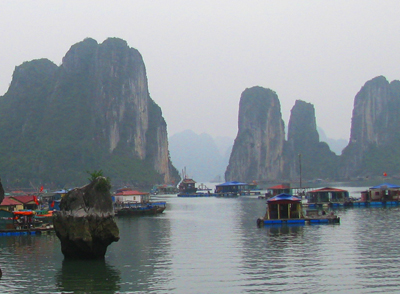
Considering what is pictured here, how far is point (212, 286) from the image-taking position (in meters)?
22.2

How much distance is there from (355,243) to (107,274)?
53.8ft

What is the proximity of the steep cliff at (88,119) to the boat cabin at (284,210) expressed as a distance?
117513 mm

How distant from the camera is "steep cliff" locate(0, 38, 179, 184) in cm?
16550

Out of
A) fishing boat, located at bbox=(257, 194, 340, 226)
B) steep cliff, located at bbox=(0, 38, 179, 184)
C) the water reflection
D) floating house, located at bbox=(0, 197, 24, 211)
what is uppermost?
steep cliff, located at bbox=(0, 38, 179, 184)

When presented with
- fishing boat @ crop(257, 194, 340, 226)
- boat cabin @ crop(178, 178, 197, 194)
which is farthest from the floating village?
boat cabin @ crop(178, 178, 197, 194)

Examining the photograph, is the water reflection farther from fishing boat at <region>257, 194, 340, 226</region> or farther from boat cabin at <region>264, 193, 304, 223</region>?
boat cabin at <region>264, 193, 304, 223</region>

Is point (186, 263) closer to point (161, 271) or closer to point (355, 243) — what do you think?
point (161, 271)

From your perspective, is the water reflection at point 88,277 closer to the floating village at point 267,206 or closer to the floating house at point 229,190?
the floating village at point 267,206

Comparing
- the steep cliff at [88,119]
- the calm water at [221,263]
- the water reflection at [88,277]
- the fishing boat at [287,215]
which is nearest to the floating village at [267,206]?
the fishing boat at [287,215]

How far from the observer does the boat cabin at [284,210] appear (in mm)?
46000

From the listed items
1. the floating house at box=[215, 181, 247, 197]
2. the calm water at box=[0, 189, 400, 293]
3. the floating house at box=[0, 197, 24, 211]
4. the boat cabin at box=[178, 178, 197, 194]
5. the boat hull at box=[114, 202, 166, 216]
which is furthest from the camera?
the boat cabin at box=[178, 178, 197, 194]

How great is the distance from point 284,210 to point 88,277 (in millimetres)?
25241

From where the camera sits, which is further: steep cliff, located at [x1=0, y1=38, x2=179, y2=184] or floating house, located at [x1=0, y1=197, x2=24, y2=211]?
steep cliff, located at [x1=0, y1=38, x2=179, y2=184]

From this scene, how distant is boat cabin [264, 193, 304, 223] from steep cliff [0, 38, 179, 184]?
4626 inches
